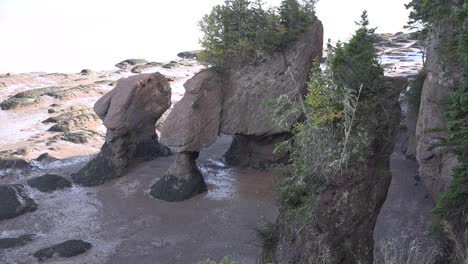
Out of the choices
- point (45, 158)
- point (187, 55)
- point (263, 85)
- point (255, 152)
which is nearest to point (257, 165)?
point (255, 152)

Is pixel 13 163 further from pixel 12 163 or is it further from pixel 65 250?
pixel 65 250

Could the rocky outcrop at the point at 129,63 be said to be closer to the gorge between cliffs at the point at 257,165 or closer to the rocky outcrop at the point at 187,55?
the rocky outcrop at the point at 187,55

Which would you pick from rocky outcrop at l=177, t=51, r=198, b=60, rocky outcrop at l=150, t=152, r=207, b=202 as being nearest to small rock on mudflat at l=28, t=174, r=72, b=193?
rocky outcrop at l=150, t=152, r=207, b=202

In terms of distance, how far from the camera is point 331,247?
13.5 meters

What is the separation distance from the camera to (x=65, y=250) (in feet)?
66.7

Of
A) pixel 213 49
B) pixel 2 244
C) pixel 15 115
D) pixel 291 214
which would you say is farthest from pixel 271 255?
pixel 15 115

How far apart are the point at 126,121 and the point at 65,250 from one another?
34.2ft

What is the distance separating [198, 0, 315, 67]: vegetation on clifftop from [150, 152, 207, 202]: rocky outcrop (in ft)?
20.3

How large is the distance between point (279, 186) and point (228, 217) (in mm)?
8245

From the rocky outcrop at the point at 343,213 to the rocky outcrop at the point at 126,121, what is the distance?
54.3 ft

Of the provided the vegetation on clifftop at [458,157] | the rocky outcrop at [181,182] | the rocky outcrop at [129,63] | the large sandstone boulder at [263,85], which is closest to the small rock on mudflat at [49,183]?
the rocky outcrop at [181,182]

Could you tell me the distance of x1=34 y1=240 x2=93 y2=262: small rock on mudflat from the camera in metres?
20.0

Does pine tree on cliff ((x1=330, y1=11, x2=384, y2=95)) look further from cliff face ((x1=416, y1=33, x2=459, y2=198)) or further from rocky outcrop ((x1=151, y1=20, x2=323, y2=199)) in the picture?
rocky outcrop ((x1=151, y1=20, x2=323, y2=199))

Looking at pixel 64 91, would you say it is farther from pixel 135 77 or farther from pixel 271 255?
pixel 271 255
